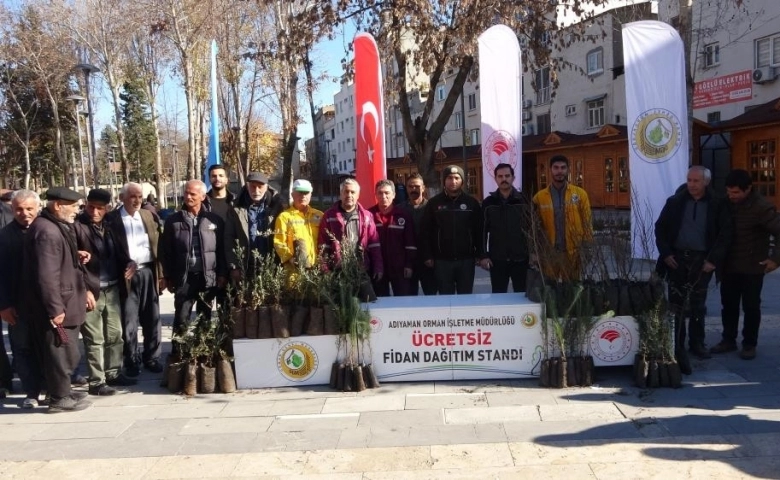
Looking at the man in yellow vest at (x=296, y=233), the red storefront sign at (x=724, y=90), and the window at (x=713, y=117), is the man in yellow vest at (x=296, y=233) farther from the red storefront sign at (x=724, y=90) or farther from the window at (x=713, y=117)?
the window at (x=713, y=117)

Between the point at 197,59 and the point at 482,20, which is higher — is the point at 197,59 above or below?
above

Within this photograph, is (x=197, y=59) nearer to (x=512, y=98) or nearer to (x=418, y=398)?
(x=512, y=98)

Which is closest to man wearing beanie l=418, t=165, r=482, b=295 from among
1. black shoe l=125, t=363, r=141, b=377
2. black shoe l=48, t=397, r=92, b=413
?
black shoe l=125, t=363, r=141, b=377

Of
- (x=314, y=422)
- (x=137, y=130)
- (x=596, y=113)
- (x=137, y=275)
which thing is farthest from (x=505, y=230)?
(x=137, y=130)

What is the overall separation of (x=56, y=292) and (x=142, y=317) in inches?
54.5

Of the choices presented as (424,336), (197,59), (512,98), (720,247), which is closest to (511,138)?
(512,98)

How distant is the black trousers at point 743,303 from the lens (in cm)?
583

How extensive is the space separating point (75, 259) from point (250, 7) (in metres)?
22.3

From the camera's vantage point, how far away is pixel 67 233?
507 cm

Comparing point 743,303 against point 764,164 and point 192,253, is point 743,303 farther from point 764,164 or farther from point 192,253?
point 764,164

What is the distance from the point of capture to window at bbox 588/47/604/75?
30.1 metres

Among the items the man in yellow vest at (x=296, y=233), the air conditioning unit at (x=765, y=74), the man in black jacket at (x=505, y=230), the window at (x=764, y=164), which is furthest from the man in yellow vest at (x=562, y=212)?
the air conditioning unit at (x=765, y=74)

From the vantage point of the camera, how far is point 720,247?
18.6 feet

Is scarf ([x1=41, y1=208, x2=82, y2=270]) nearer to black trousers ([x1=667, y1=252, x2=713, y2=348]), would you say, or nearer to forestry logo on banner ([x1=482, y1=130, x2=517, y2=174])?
black trousers ([x1=667, y1=252, x2=713, y2=348])
